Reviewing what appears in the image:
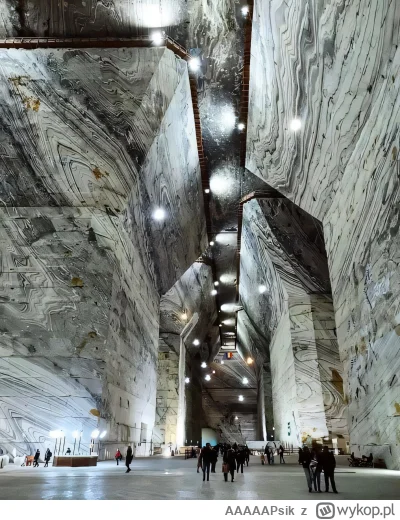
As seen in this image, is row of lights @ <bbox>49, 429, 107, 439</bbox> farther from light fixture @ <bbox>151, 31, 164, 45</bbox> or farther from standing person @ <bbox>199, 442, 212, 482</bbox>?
light fixture @ <bbox>151, 31, 164, 45</bbox>

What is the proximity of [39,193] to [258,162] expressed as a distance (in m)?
7.59

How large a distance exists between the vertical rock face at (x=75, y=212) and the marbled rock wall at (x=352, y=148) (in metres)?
2.96

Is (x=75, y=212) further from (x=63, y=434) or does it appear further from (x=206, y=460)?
(x=206, y=460)

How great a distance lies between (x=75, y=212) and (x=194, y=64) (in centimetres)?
592

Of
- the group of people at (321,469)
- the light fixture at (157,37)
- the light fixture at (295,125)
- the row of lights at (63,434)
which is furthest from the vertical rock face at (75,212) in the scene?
the group of people at (321,469)

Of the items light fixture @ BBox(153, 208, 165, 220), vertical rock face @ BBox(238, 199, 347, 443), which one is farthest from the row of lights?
vertical rock face @ BBox(238, 199, 347, 443)

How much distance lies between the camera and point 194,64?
11.0 meters

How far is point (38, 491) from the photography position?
485cm

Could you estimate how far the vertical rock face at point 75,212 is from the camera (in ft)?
35.2

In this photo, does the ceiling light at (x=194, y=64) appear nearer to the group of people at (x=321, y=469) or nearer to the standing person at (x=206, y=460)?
the standing person at (x=206, y=460)

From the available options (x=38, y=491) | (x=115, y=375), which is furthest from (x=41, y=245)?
(x=38, y=491)

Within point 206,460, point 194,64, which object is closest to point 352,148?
point 194,64

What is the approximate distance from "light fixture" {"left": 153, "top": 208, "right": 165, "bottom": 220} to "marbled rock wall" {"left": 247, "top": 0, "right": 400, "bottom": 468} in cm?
532
